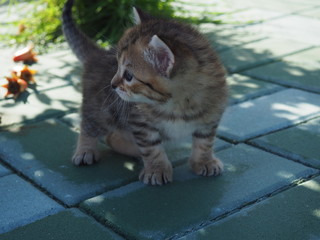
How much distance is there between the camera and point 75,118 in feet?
15.5

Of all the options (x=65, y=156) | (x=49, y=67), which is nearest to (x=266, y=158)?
(x=65, y=156)

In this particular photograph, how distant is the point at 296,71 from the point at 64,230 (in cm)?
331

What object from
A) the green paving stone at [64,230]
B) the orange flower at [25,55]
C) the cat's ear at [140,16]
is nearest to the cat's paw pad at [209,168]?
the green paving stone at [64,230]

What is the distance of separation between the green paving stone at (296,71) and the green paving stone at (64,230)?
2.78m

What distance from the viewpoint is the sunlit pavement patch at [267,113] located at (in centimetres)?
431

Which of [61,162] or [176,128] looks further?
[61,162]

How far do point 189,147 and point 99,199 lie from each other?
3.44 ft

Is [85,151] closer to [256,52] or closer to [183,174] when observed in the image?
[183,174]

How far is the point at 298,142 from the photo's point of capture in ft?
13.2

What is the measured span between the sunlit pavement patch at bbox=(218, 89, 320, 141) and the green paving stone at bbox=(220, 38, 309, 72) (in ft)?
2.96

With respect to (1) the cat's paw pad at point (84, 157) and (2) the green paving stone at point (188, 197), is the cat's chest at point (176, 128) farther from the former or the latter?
(1) the cat's paw pad at point (84, 157)

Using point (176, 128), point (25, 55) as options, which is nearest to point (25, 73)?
point (25, 55)

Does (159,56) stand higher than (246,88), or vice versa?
(159,56)

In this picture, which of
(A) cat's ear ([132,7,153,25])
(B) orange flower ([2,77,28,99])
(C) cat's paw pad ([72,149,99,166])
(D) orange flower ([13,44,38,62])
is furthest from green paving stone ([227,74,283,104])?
(D) orange flower ([13,44,38,62])
